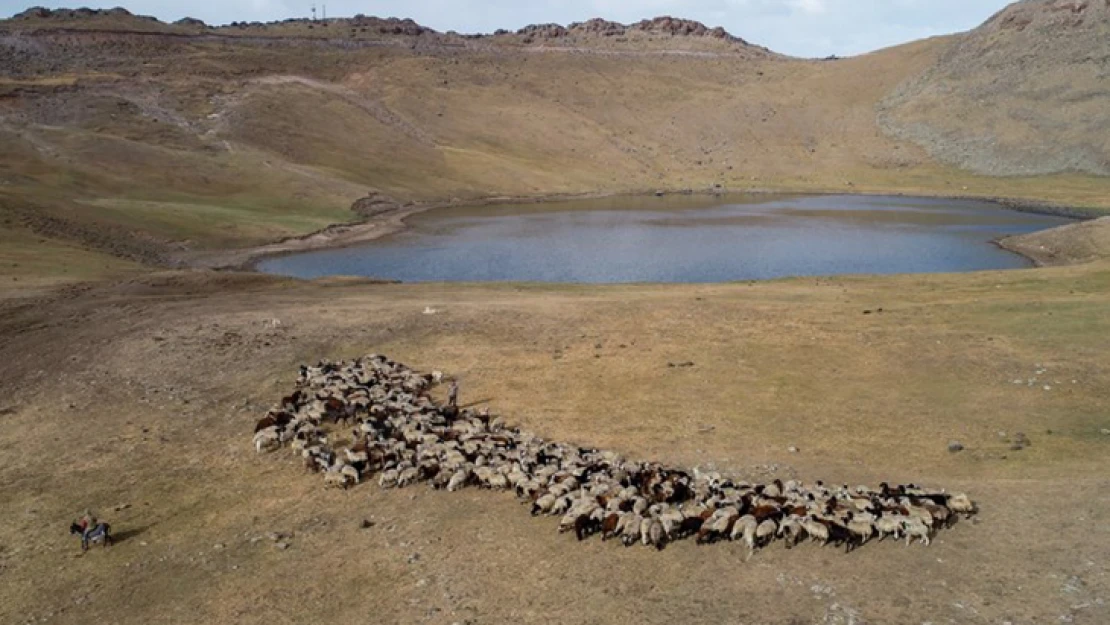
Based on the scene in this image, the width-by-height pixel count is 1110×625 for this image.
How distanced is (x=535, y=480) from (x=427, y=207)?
2850 inches

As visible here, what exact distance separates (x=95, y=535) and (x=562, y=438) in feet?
32.5

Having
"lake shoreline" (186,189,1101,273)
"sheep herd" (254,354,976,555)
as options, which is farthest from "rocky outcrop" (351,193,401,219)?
"sheep herd" (254,354,976,555)

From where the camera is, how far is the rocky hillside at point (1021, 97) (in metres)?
109

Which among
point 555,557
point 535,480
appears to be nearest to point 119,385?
point 535,480

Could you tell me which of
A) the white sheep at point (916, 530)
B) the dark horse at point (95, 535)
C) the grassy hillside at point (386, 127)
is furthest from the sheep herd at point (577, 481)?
the grassy hillside at point (386, 127)

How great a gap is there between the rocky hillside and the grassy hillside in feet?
3.46

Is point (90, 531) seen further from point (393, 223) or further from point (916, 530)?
point (393, 223)

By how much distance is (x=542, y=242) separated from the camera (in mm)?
65438

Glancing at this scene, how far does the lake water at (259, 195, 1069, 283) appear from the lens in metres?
53.0

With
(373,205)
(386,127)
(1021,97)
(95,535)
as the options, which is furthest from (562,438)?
(1021,97)

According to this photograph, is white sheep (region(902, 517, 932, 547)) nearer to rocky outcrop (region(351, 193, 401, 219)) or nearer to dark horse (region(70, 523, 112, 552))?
dark horse (region(70, 523, 112, 552))

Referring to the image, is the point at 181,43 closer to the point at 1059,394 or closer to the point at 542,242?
the point at 542,242

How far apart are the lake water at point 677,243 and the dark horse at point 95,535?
3441 centimetres

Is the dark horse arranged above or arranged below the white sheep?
below
